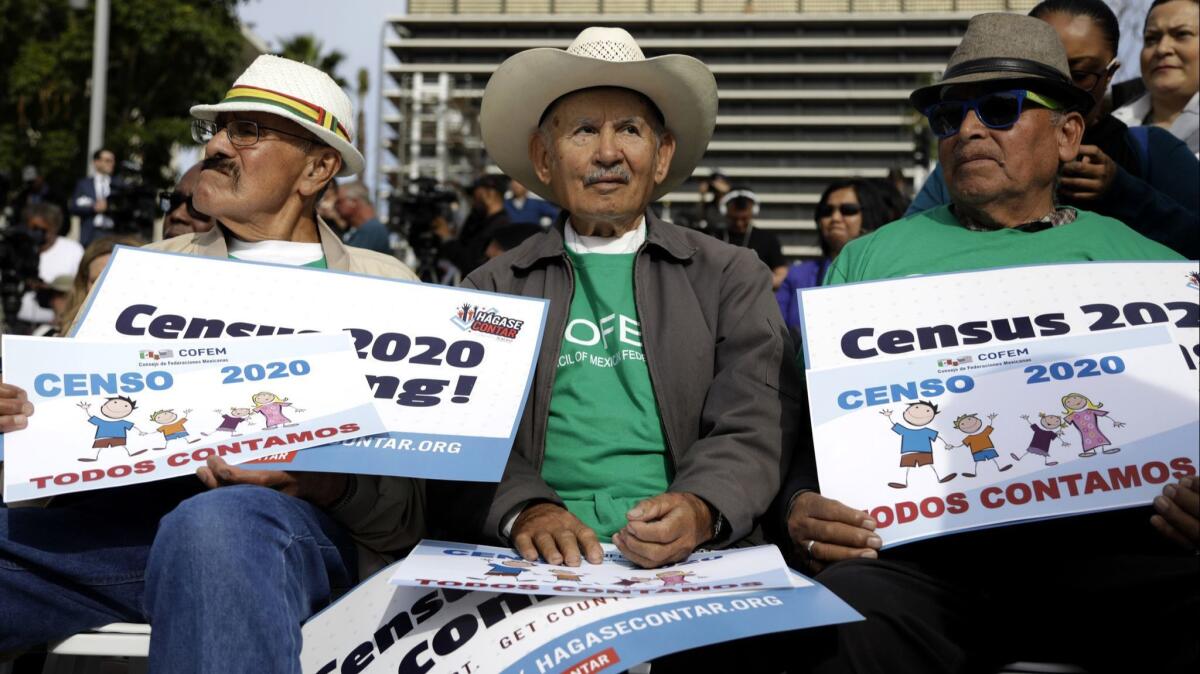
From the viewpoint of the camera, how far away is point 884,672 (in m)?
2.31

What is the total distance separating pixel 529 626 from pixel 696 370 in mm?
931

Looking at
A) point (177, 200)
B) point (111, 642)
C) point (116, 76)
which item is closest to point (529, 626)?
point (111, 642)

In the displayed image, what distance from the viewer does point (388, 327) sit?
108 inches

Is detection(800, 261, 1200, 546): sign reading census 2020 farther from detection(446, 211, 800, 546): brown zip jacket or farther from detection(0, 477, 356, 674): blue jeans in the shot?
detection(0, 477, 356, 674): blue jeans

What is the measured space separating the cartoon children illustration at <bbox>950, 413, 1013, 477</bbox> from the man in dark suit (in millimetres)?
11540

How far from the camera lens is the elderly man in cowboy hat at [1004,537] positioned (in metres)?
2.32

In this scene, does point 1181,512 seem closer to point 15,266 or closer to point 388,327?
point 388,327

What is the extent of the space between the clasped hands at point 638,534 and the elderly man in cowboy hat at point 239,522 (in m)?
0.42

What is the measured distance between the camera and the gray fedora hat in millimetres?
3047

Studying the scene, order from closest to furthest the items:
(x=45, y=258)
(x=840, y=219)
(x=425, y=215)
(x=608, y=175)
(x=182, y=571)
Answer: (x=182, y=571), (x=608, y=175), (x=840, y=219), (x=45, y=258), (x=425, y=215)

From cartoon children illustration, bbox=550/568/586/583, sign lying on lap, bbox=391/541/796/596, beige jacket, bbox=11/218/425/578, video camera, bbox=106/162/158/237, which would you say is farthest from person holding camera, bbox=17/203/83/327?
cartoon children illustration, bbox=550/568/586/583

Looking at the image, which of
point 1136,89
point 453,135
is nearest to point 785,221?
point 453,135

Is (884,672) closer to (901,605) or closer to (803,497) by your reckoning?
(901,605)

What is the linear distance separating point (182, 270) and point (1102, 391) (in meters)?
2.03
